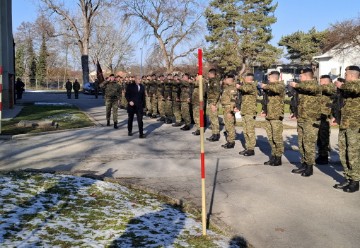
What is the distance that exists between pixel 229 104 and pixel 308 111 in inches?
125

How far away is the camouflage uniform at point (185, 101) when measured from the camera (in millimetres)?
15250

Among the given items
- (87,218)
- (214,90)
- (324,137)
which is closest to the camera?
(87,218)

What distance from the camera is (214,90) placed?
1228cm

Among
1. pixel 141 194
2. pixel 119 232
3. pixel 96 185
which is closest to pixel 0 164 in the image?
pixel 96 185

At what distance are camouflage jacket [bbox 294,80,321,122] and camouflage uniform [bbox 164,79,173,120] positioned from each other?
8541 millimetres

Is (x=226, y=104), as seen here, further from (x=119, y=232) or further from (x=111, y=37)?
(x=111, y=37)

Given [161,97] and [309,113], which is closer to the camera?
[309,113]

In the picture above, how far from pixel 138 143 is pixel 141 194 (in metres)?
5.43

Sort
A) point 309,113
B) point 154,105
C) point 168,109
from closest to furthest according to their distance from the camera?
point 309,113, point 168,109, point 154,105

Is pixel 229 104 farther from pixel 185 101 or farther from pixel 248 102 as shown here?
pixel 185 101

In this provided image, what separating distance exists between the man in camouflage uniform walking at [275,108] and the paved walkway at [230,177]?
59 cm

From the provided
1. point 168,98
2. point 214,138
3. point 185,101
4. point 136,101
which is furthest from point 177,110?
point 214,138

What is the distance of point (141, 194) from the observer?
7109 millimetres

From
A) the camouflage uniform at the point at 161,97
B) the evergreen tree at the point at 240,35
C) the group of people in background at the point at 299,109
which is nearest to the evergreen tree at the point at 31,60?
the evergreen tree at the point at 240,35
